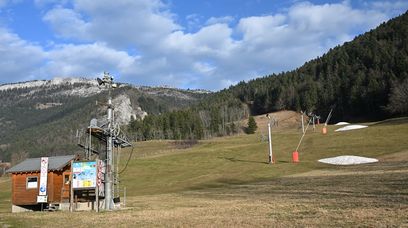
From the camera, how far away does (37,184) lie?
43.2 meters

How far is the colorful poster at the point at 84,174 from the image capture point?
3547 cm

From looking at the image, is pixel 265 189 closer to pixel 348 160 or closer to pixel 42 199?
pixel 42 199

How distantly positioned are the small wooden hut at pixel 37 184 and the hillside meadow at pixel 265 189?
7.22 ft

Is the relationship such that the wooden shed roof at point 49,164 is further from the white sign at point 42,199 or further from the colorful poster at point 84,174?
the colorful poster at point 84,174

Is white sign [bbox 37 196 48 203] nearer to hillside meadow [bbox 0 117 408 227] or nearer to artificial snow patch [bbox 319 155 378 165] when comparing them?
hillside meadow [bbox 0 117 408 227]

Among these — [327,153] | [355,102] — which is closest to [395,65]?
[355,102]

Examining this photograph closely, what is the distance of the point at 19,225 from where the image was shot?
78.7 feet

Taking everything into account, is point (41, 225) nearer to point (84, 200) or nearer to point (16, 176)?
point (84, 200)

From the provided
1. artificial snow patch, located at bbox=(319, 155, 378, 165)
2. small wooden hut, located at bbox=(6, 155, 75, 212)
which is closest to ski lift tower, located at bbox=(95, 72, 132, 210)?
small wooden hut, located at bbox=(6, 155, 75, 212)

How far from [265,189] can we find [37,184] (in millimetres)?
20568

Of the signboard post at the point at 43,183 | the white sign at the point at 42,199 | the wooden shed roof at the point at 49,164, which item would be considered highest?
the wooden shed roof at the point at 49,164

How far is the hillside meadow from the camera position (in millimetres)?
21953

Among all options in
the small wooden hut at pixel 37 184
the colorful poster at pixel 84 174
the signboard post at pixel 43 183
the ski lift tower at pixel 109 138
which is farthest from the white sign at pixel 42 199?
the ski lift tower at pixel 109 138

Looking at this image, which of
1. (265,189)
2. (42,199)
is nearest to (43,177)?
(42,199)
